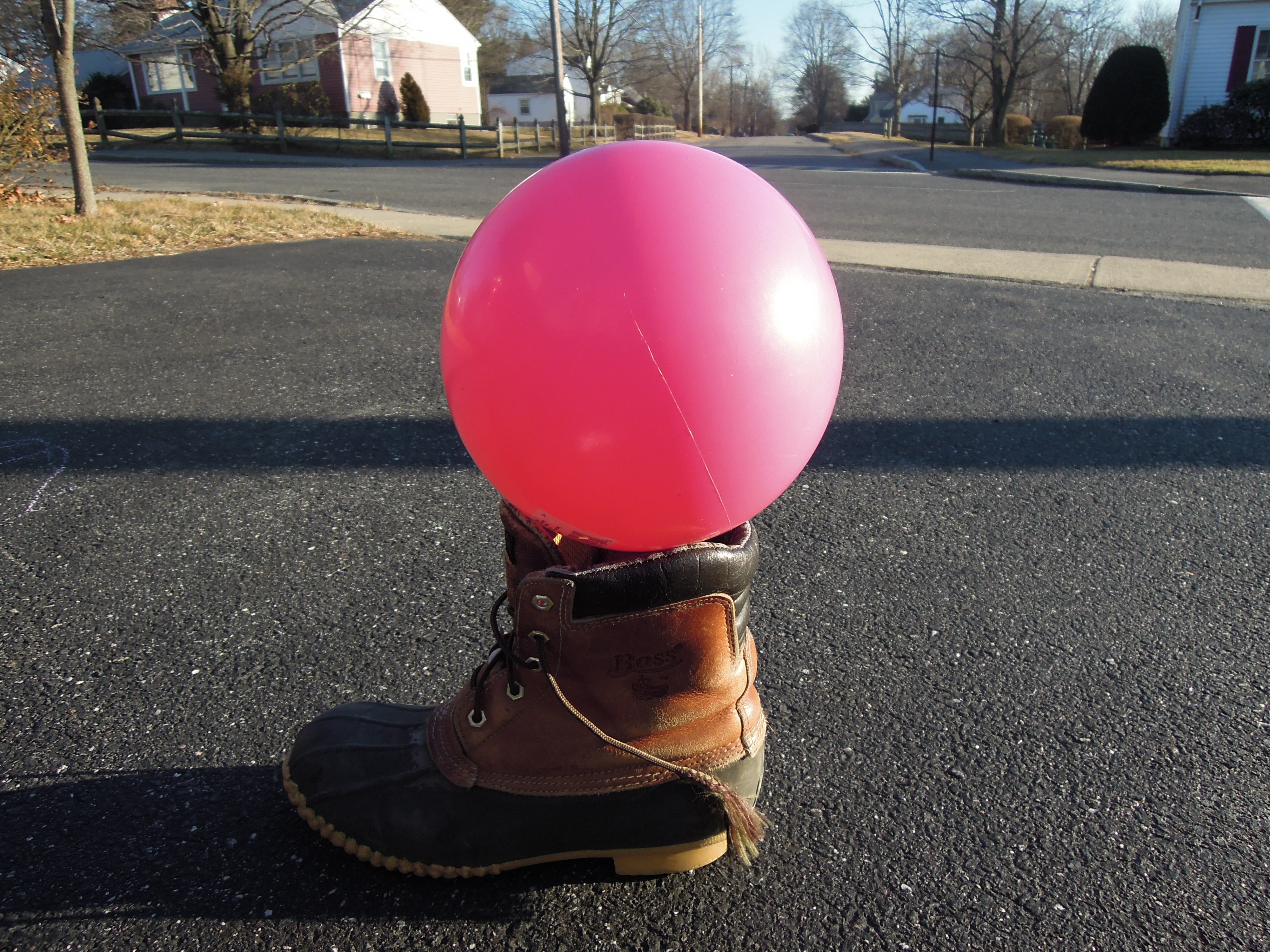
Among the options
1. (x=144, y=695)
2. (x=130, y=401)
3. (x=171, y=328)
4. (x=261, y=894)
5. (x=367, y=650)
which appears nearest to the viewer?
(x=261, y=894)

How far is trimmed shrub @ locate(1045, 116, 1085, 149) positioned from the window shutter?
395 cm

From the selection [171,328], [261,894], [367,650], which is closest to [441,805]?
[261,894]

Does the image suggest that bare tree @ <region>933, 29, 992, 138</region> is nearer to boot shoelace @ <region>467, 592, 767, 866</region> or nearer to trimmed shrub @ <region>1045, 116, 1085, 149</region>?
trimmed shrub @ <region>1045, 116, 1085, 149</region>

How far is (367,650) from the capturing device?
6.24 feet

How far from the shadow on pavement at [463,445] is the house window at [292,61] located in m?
35.4

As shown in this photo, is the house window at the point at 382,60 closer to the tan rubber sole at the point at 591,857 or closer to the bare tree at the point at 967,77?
the bare tree at the point at 967,77

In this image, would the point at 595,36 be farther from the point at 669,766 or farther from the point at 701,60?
the point at 669,766

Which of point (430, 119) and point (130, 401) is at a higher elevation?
point (430, 119)

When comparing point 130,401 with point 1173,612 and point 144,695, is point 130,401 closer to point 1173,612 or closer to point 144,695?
point 144,695

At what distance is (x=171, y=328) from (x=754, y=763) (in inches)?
173

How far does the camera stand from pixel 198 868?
4.32 feet

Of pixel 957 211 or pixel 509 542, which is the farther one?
pixel 957 211

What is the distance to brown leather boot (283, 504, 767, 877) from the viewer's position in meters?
1.23

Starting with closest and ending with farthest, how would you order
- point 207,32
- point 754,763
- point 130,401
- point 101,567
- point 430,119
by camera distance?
1. point 754,763
2. point 101,567
3. point 130,401
4. point 207,32
5. point 430,119
